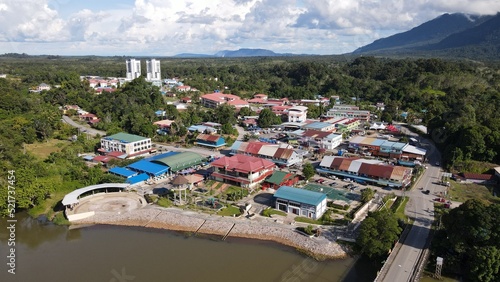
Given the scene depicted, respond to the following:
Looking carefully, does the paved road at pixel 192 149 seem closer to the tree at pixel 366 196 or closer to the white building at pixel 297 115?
the tree at pixel 366 196

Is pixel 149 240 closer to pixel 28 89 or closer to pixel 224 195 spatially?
pixel 224 195

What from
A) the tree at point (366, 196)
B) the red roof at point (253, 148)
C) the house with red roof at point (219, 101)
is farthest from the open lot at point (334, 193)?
the house with red roof at point (219, 101)

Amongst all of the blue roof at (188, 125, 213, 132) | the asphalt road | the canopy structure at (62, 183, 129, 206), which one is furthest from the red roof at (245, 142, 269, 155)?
the asphalt road

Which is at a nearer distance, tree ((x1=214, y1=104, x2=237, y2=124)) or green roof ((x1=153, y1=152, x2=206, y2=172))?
green roof ((x1=153, y1=152, x2=206, y2=172))

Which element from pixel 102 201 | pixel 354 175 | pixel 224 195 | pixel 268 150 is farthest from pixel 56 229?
pixel 354 175

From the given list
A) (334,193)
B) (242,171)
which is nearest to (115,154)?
(242,171)

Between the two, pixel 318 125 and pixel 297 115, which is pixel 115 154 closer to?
pixel 318 125

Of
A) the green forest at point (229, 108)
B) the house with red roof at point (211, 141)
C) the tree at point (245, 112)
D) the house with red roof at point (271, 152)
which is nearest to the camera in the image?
the green forest at point (229, 108)

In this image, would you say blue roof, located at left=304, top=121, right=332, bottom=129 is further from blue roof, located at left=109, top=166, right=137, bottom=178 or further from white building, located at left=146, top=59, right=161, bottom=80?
white building, located at left=146, top=59, right=161, bottom=80
